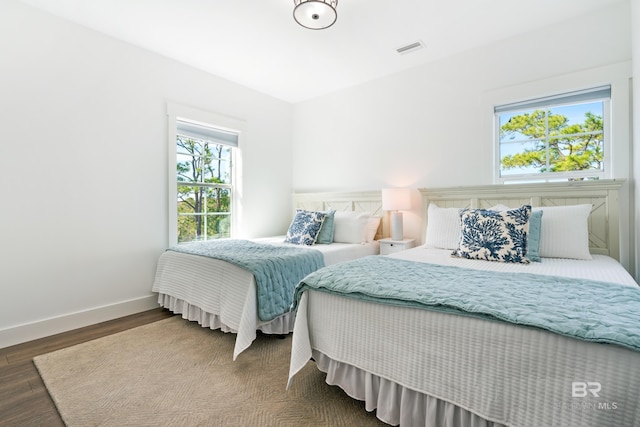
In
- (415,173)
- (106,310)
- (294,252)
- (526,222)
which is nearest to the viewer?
(526,222)

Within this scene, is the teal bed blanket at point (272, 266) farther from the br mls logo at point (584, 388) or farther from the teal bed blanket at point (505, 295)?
the br mls logo at point (584, 388)

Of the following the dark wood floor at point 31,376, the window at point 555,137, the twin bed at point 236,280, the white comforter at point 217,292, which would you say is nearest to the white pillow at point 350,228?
the twin bed at point 236,280

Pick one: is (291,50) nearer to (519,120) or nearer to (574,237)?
(519,120)

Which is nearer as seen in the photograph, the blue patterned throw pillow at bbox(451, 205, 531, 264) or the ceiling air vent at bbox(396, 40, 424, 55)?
the blue patterned throw pillow at bbox(451, 205, 531, 264)

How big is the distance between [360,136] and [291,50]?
138 cm

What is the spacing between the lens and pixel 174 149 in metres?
3.30

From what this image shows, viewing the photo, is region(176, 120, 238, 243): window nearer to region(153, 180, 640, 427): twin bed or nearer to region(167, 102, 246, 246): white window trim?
region(167, 102, 246, 246): white window trim

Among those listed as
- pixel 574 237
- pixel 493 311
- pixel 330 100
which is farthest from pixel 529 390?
pixel 330 100

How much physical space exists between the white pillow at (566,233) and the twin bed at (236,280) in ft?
5.26

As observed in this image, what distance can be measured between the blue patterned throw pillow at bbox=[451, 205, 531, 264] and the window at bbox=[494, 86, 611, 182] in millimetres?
921

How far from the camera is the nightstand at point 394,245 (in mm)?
3227

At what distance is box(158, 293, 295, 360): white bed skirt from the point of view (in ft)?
6.60

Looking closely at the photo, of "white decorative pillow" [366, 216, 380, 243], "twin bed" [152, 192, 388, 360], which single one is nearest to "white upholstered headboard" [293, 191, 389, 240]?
"twin bed" [152, 192, 388, 360]

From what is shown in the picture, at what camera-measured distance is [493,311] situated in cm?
110
